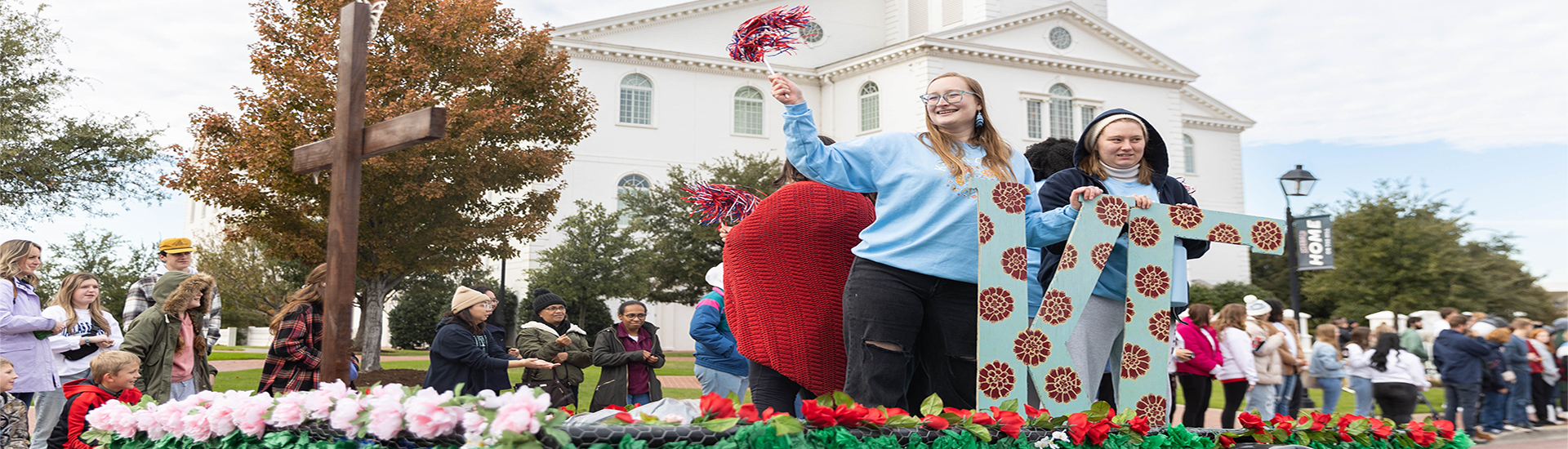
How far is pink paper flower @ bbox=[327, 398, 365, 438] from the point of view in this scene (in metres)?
2.72

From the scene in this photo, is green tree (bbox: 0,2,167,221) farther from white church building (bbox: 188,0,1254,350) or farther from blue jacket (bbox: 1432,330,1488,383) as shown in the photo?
blue jacket (bbox: 1432,330,1488,383)

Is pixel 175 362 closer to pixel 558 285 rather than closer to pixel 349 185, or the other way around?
pixel 349 185

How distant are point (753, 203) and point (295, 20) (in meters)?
15.7

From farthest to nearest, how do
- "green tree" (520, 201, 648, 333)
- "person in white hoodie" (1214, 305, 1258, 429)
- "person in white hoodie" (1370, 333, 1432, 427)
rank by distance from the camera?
1. "green tree" (520, 201, 648, 333)
2. "person in white hoodie" (1370, 333, 1432, 427)
3. "person in white hoodie" (1214, 305, 1258, 429)

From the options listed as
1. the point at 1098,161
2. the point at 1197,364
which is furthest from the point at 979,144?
the point at 1197,364

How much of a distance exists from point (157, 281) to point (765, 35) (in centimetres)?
609

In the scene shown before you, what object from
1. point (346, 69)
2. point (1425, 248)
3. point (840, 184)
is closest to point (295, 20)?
point (346, 69)

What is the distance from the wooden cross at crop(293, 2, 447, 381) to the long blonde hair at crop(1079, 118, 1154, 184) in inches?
96.0

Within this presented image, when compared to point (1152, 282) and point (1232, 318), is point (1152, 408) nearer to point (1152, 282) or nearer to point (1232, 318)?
point (1152, 282)

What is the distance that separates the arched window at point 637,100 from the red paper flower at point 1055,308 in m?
34.0

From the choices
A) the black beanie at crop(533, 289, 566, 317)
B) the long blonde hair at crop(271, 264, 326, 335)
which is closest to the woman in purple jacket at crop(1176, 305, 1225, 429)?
the black beanie at crop(533, 289, 566, 317)

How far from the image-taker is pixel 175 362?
686cm

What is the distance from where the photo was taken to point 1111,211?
3.55 metres

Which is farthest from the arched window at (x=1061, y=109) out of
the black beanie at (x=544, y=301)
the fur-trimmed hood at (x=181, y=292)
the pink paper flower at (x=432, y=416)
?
the pink paper flower at (x=432, y=416)
